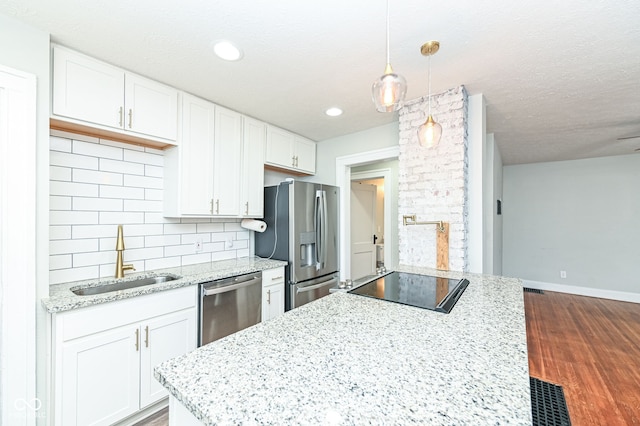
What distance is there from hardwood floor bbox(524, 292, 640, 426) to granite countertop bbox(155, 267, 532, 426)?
1655 mm

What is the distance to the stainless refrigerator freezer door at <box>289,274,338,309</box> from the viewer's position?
2723 mm

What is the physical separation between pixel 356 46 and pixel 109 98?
169cm

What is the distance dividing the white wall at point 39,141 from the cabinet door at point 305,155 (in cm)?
220

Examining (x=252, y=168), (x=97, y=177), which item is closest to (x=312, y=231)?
(x=252, y=168)

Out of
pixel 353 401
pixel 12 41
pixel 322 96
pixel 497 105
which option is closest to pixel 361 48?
pixel 322 96

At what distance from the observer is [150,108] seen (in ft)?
6.66

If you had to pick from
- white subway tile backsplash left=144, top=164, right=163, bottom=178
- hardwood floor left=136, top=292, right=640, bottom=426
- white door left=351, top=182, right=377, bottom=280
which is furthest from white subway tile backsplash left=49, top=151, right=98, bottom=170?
white door left=351, top=182, right=377, bottom=280

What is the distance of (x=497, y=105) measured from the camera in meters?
2.51

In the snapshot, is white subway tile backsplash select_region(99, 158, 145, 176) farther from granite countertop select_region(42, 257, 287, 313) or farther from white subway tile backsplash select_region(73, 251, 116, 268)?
granite countertop select_region(42, 257, 287, 313)

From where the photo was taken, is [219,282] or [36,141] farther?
[219,282]

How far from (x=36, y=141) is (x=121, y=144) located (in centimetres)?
68

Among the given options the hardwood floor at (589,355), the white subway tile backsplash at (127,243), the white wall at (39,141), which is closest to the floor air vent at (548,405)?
the hardwood floor at (589,355)

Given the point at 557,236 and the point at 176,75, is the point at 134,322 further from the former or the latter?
the point at 557,236

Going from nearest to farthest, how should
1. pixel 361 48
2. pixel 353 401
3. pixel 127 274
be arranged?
1. pixel 353 401
2. pixel 361 48
3. pixel 127 274
